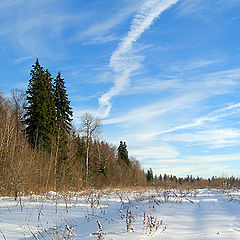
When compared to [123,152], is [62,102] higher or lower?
higher

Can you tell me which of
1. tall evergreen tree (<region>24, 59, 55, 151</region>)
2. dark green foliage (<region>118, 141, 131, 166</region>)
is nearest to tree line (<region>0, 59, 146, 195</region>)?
tall evergreen tree (<region>24, 59, 55, 151</region>)

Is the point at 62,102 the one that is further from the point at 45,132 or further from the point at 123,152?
the point at 123,152

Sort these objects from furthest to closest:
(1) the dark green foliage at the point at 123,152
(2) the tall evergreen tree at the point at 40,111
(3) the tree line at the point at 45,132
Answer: (1) the dark green foliage at the point at 123,152 → (2) the tall evergreen tree at the point at 40,111 → (3) the tree line at the point at 45,132

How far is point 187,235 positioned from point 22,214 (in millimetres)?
4682

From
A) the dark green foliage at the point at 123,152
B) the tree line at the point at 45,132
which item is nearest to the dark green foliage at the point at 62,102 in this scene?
the tree line at the point at 45,132

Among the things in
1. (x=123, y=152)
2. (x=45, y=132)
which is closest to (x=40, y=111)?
(x=45, y=132)

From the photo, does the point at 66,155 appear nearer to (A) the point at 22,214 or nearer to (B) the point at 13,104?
(B) the point at 13,104

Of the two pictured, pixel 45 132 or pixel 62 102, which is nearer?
pixel 45 132

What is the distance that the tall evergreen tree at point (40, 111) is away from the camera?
2216 centimetres

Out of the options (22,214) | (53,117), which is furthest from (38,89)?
(22,214)

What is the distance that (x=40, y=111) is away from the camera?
22.5m

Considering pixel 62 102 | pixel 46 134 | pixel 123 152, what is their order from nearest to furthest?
1. pixel 46 134
2. pixel 62 102
3. pixel 123 152

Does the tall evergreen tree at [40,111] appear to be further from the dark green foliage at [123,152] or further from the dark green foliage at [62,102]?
the dark green foliage at [123,152]

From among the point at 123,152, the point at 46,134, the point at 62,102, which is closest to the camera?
the point at 46,134
